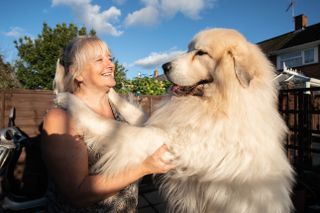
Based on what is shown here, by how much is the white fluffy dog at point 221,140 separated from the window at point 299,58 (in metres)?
18.5

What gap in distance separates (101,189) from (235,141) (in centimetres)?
99

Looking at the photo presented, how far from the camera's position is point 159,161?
5.80 ft

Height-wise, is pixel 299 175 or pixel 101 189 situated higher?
pixel 101 189

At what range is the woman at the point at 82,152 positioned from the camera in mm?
1525

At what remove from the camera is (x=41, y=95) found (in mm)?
3717

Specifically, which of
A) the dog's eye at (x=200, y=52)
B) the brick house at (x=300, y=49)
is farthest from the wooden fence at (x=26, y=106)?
the brick house at (x=300, y=49)

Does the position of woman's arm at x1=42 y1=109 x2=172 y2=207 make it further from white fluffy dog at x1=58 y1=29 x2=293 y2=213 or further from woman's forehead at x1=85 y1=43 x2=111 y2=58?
woman's forehead at x1=85 y1=43 x2=111 y2=58

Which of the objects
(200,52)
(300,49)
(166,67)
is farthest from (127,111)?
(300,49)

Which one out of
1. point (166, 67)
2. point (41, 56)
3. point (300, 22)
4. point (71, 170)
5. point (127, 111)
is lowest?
point (71, 170)

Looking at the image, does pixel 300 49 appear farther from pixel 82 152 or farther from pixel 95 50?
pixel 82 152

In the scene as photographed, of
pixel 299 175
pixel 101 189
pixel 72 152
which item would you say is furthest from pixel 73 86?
pixel 299 175

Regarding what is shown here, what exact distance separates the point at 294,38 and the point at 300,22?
226 centimetres

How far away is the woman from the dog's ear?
0.79 meters

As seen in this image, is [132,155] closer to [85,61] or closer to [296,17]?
[85,61]
